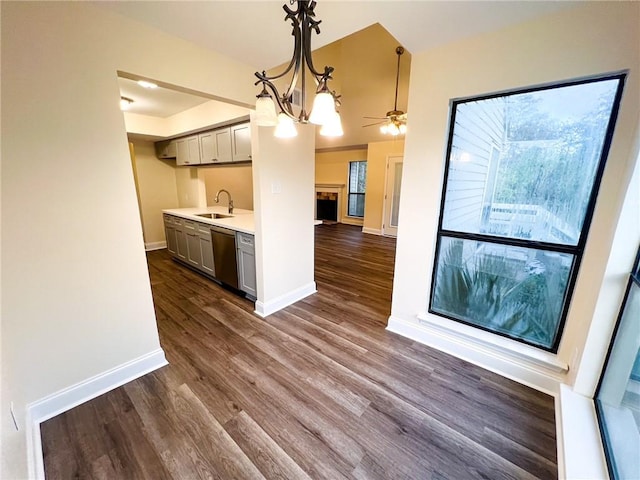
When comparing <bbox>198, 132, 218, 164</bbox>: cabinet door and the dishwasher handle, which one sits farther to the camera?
<bbox>198, 132, 218, 164</bbox>: cabinet door

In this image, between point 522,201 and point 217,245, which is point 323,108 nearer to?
point 522,201

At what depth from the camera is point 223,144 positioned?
3.30 meters

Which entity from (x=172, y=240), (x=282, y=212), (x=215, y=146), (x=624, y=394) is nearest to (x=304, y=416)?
(x=624, y=394)

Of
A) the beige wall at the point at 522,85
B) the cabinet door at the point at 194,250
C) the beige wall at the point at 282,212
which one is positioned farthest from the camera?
the cabinet door at the point at 194,250

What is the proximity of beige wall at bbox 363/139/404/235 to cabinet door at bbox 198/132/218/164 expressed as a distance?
429cm

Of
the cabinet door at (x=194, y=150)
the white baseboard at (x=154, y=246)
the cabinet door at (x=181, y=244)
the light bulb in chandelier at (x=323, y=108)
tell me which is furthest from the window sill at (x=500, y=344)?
the white baseboard at (x=154, y=246)

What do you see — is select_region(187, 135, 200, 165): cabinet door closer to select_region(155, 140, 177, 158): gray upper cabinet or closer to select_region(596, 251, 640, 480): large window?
select_region(155, 140, 177, 158): gray upper cabinet

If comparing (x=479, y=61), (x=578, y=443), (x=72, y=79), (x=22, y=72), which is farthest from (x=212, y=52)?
(x=578, y=443)

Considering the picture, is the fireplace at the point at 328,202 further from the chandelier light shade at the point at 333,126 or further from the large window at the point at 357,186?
the chandelier light shade at the point at 333,126

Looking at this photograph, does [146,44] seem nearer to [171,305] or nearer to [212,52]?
[212,52]

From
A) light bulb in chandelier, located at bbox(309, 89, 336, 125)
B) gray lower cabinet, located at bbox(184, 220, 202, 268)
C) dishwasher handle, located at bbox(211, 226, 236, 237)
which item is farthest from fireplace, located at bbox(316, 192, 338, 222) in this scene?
light bulb in chandelier, located at bbox(309, 89, 336, 125)

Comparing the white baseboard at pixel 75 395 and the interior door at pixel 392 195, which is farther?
the interior door at pixel 392 195

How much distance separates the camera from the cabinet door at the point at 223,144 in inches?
126

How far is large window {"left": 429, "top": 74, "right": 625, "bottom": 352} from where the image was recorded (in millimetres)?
1511
